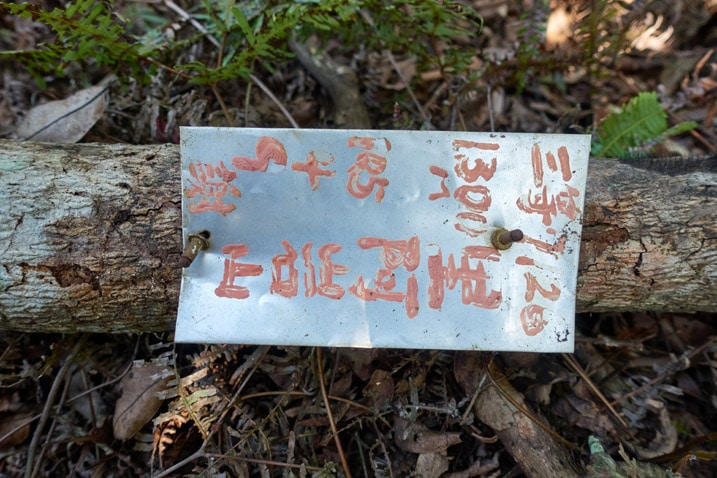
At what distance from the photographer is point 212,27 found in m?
1.95

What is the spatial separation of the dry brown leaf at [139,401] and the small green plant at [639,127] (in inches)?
82.0

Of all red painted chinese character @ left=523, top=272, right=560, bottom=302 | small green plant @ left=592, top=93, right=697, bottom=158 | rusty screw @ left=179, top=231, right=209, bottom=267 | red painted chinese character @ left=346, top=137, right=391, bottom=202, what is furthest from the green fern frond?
small green plant @ left=592, top=93, right=697, bottom=158

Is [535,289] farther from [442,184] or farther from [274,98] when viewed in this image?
[274,98]

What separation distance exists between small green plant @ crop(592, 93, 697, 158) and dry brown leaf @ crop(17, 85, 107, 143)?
7.36ft

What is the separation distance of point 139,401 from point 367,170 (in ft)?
4.00

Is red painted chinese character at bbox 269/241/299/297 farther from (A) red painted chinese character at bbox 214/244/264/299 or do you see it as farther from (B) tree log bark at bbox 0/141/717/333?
(B) tree log bark at bbox 0/141/717/333

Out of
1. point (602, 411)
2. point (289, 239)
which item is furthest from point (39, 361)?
point (602, 411)

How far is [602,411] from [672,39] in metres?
2.12

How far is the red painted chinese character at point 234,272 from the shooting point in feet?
4.45

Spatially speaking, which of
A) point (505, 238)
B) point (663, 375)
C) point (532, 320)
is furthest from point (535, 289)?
point (663, 375)

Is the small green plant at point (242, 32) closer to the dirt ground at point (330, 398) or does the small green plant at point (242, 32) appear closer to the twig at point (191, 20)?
the twig at point (191, 20)

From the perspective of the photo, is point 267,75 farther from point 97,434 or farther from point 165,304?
point 97,434

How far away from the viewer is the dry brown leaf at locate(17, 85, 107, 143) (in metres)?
1.81

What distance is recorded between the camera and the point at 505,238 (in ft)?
4.37
